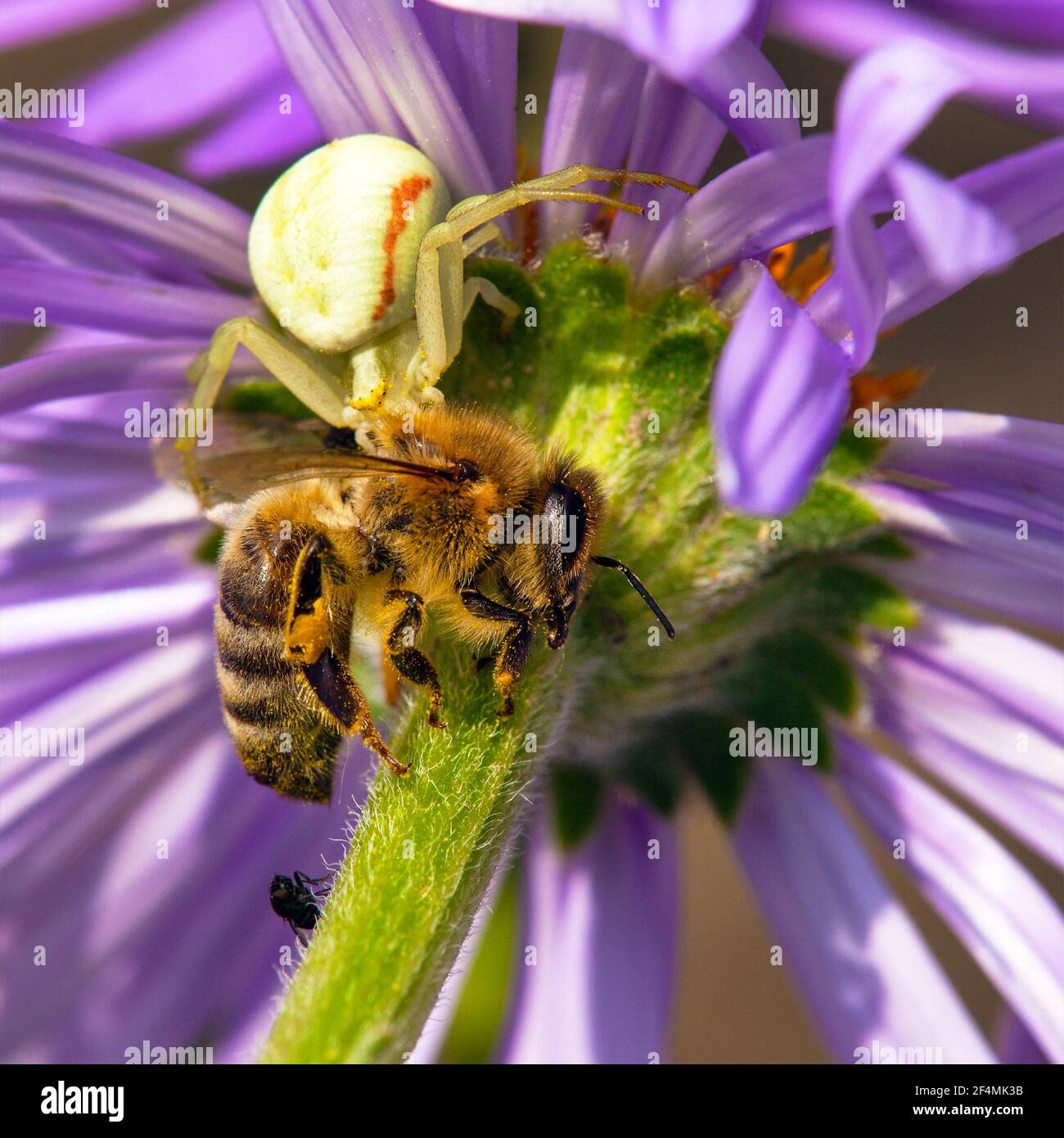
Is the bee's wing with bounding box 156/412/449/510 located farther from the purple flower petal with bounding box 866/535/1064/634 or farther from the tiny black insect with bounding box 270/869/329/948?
the purple flower petal with bounding box 866/535/1064/634

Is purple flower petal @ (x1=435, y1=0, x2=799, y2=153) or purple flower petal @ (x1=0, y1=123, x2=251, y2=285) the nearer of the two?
purple flower petal @ (x1=435, y1=0, x2=799, y2=153)

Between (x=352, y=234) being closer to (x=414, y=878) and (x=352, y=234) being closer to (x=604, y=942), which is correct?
(x=414, y=878)

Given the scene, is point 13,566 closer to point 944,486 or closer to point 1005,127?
point 944,486

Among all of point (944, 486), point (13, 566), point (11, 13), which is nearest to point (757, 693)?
point (944, 486)

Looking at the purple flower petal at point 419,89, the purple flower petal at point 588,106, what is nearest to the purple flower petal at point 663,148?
the purple flower petal at point 588,106

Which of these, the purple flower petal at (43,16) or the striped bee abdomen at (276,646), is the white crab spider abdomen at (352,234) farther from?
the purple flower petal at (43,16)

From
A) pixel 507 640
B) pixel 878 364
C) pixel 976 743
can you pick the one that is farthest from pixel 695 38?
pixel 878 364

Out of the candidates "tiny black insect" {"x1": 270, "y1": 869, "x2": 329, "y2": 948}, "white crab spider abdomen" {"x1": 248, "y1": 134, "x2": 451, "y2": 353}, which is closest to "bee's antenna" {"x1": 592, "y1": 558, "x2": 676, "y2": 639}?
"white crab spider abdomen" {"x1": 248, "y1": 134, "x2": 451, "y2": 353}
